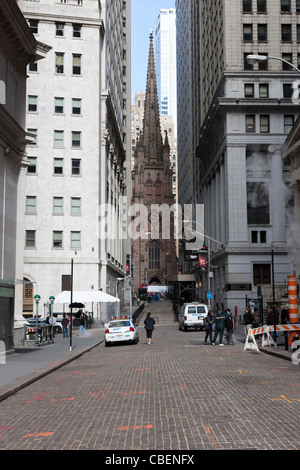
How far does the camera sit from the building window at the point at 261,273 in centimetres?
5419

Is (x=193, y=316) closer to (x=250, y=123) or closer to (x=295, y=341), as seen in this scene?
(x=295, y=341)

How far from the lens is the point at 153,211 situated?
475 feet

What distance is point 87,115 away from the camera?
52062 mm

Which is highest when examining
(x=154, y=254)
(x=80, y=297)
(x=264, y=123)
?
(x=264, y=123)

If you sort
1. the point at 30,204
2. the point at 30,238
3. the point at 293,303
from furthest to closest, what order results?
the point at 30,204 → the point at 30,238 → the point at 293,303

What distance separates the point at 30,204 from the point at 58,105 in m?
10.2

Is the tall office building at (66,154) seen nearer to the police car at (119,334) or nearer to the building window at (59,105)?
the building window at (59,105)

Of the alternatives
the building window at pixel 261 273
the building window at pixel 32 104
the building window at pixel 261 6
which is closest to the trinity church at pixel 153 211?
the building window at pixel 261 273

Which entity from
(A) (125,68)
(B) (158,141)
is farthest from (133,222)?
(A) (125,68)

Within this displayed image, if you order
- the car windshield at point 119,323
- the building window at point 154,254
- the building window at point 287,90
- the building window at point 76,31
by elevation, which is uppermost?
the building window at point 76,31

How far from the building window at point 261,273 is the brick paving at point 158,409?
3732 centimetres

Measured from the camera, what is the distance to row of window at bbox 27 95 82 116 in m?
51.0

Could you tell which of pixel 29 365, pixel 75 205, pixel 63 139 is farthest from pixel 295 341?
pixel 63 139
